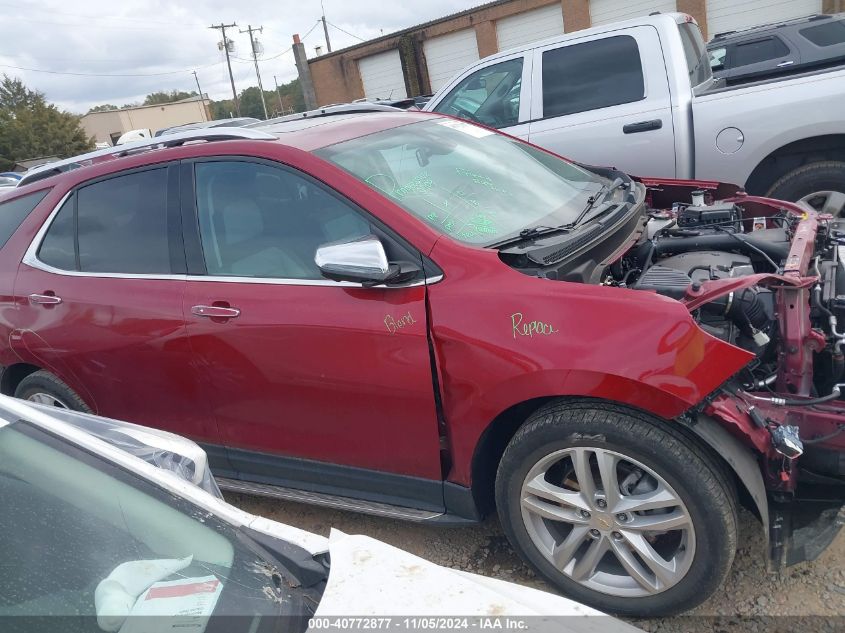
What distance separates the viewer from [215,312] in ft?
9.62

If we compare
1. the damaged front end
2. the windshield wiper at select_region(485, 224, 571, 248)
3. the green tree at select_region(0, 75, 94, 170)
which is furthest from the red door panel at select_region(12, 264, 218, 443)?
the green tree at select_region(0, 75, 94, 170)

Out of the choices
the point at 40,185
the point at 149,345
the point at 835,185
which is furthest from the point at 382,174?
the point at 835,185

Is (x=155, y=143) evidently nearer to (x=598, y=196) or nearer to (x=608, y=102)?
(x=598, y=196)

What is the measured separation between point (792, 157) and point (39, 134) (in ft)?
169

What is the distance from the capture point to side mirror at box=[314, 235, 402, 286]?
2.43 metres

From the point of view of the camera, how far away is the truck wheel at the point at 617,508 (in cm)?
223

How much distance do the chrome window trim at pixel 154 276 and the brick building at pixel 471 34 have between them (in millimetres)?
19331

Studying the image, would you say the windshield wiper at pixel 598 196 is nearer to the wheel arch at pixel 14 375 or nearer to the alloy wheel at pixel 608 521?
the alloy wheel at pixel 608 521

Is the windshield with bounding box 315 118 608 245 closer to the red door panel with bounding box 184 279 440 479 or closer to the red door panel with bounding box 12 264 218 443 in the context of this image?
the red door panel with bounding box 184 279 440 479

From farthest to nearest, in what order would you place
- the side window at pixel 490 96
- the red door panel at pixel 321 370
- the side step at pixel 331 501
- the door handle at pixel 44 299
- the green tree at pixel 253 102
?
the green tree at pixel 253 102, the side window at pixel 490 96, the door handle at pixel 44 299, the side step at pixel 331 501, the red door panel at pixel 321 370

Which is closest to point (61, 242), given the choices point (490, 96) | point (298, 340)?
point (298, 340)

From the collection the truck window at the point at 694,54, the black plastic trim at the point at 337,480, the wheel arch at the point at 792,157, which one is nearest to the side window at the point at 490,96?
the truck window at the point at 694,54

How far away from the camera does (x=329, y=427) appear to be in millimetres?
2836

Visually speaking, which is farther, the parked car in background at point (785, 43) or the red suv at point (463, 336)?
the parked car in background at point (785, 43)
